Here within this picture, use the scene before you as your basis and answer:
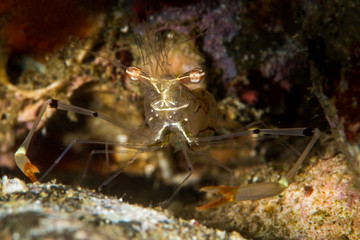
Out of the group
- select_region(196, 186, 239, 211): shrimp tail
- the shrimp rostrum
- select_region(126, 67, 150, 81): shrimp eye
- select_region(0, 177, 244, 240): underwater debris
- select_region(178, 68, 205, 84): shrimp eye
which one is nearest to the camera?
select_region(0, 177, 244, 240): underwater debris

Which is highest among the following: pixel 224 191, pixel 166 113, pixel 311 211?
pixel 166 113

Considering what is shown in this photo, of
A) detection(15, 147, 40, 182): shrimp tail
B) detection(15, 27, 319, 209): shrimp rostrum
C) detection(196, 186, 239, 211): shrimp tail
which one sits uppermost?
detection(15, 27, 319, 209): shrimp rostrum

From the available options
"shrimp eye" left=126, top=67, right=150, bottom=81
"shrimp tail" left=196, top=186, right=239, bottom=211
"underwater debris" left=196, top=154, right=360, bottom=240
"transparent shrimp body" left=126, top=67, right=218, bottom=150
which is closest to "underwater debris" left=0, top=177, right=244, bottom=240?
"shrimp tail" left=196, top=186, right=239, bottom=211

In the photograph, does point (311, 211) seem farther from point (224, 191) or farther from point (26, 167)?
point (26, 167)

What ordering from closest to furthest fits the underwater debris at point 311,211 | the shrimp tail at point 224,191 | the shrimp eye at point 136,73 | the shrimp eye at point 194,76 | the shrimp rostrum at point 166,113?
the shrimp tail at point 224,191, the underwater debris at point 311,211, the shrimp rostrum at point 166,113, the shrimp eye at point 194,76, the shrimp eye at point 136,73

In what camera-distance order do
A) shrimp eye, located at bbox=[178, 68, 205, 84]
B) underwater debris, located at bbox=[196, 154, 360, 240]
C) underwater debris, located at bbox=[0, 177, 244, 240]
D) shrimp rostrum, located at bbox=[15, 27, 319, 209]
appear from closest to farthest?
underwater debris, located at bbox=[0, 177, 244, 240], underwater debris, located at bbox=[196, 154, 360, 240], shrimp rostrum, located at bbox=[15, 27, 319, 209], shrimp eye, located at bbox=[178, 68, 205, 84]

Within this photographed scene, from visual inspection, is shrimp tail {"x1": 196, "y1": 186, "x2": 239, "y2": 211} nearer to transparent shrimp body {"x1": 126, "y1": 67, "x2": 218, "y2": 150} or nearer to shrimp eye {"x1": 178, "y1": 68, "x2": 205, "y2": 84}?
transparent shrimp body {"x1": 126, "y1": 67, "x2": 218, "y2": 150}

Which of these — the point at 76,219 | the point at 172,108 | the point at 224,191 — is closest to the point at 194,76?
the point at 172,108

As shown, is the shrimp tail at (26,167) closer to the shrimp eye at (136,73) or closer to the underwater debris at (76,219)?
the underwater debris at (76,219)

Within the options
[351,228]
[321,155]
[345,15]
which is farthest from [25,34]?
[351,228]

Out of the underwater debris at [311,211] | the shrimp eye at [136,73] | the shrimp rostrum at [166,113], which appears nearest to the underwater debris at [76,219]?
the shrimp rostrum at [166,113]

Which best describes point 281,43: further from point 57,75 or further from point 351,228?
point 57,75
